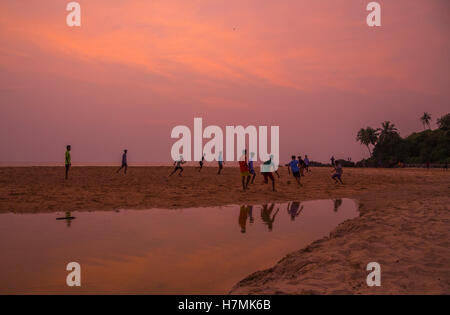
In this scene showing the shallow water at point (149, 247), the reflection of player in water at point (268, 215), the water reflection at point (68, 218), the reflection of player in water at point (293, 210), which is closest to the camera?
the shallow water at point (149, 247)

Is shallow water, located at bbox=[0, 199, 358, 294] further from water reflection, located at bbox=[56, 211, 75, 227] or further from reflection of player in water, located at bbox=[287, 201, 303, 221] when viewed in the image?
reflection of player in water, located at bbox=[287, 201, 303, 221]

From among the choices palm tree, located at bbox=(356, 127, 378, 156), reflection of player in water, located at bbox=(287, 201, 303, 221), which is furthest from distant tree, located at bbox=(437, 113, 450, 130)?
reflection of player in water, located at bbox=(287, 201, 303, 221)

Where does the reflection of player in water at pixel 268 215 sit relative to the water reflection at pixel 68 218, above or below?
below

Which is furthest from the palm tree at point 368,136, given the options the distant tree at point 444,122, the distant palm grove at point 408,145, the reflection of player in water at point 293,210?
Result: the reflection of player in water at point 293,210

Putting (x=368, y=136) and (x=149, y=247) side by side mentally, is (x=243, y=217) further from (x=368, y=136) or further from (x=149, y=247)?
(x=368, y=136)

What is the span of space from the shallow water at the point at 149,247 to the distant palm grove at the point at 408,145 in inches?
2838

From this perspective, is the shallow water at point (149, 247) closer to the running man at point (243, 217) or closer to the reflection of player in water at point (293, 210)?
the running man at point (243, 217)

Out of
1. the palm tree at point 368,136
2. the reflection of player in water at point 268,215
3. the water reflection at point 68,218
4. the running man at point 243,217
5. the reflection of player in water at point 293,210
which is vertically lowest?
the reflection of player in water at point 293,210

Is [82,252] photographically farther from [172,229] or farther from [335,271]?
[335,271]

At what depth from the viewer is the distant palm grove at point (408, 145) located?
70.4 metres

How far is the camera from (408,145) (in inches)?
3233

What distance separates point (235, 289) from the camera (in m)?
3.79

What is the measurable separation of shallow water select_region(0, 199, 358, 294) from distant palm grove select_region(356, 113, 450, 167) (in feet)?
237

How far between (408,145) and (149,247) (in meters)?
92.7
